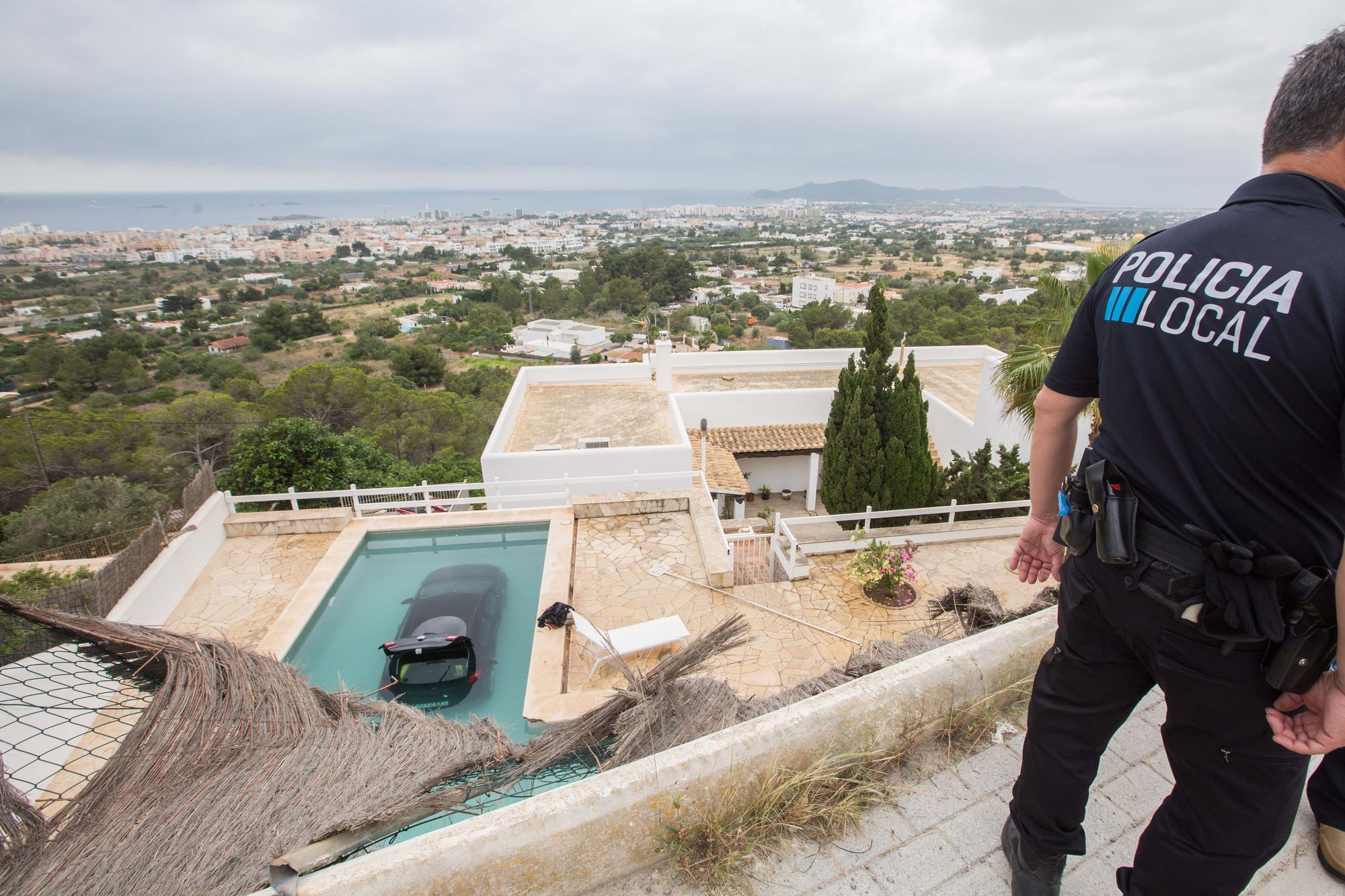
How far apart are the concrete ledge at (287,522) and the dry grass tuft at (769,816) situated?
7763 millimetres

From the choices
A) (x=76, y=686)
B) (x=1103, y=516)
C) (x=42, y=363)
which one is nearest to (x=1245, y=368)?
(x=1103, y=516)

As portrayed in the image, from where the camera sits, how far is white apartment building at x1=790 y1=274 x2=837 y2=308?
65.9 m

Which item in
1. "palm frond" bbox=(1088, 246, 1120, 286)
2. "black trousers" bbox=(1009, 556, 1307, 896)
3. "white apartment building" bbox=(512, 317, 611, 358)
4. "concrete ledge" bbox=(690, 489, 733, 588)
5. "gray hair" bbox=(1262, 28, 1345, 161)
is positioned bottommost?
"white apartment building" bbox=(512, 317, 611, 358)

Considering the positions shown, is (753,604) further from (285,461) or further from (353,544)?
(285,461)

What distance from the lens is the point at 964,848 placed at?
189 centimetres

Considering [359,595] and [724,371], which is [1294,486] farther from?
[724,371]

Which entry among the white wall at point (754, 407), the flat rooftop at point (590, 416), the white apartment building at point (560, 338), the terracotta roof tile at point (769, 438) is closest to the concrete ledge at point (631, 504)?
the flat rooftop at point (590, 416)

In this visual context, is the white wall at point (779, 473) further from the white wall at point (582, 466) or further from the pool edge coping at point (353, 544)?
the pool edge coping at point (353, 544)

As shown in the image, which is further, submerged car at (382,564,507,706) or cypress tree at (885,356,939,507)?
cypress tree at (885,356,939,507)

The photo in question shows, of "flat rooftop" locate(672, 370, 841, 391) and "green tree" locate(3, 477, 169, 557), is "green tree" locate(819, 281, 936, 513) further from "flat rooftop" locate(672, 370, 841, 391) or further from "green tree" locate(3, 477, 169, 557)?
"green tree" locate(3, 477, 169, 557)

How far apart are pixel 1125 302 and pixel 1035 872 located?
57.9 inches

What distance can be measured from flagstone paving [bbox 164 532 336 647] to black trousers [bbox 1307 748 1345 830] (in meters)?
7.20

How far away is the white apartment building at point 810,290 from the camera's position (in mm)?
65875

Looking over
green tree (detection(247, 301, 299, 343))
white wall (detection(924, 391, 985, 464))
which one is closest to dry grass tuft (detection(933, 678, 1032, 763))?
white wall (detection(924, 391, 985, 464))
